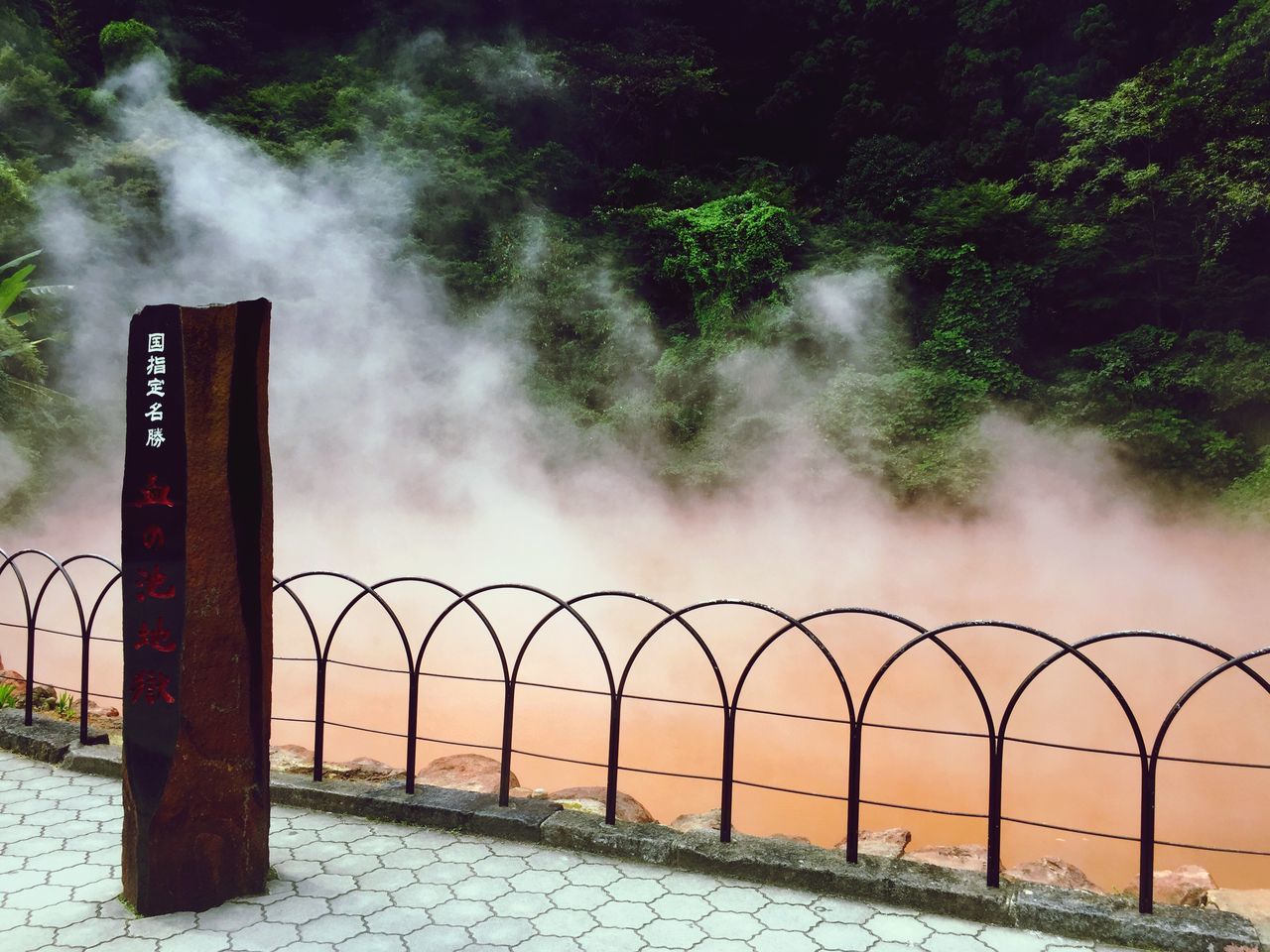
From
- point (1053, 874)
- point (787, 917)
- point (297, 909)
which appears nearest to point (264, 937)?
point (297, 909)

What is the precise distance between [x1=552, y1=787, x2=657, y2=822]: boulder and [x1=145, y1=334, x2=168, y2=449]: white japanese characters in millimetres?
2355

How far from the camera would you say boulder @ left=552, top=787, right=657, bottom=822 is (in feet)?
13.5

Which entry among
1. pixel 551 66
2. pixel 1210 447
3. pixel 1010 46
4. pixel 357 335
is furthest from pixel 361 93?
pixel 1210 447

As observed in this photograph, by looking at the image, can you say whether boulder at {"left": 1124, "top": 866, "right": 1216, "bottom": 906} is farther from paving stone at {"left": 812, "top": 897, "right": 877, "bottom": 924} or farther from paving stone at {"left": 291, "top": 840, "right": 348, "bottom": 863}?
paving stone at {"left": 291, "top": 840, "right": 348, "bottom": 863}

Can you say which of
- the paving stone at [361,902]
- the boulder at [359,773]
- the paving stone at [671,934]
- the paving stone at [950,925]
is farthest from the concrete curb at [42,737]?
the paving stone at [950,925]

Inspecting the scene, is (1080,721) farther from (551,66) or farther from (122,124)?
(122,124)

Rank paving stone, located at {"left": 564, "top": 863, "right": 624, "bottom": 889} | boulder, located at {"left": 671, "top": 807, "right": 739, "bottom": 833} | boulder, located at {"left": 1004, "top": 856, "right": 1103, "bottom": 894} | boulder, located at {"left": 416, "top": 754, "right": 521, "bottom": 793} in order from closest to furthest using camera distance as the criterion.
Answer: paving stone, located at {"left": 564, "top": 863, "right": 624, "bottom": 889} → boulder, located at {"left": 1004, "top": 856, "right": 1103, "bottom": 894} → boulder, located at {"left": 671, "top": 807, "right": 739, "bottom": 833} → boulder, located at {"left": 416, "top": 754, "right": 521, "bottom": 793}

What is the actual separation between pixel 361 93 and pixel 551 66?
11.1 ft

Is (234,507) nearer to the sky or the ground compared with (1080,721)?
nearer to the sky

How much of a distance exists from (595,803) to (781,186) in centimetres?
1266

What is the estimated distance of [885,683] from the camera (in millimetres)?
8047

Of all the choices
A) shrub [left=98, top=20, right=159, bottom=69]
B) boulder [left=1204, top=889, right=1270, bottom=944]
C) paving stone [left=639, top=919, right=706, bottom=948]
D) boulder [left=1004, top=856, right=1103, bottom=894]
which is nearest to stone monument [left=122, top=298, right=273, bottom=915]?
paving stone [left=639, top=919, right=706, bottom=948]

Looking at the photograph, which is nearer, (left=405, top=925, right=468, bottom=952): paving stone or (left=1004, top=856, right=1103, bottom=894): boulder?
(left=405, top=925, right=468, bottom=952): paving stone

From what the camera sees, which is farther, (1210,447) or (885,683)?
(1210,447)
